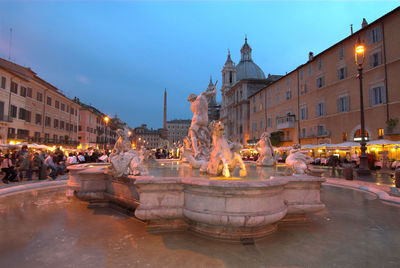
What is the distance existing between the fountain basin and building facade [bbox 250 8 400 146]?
46.3 ft

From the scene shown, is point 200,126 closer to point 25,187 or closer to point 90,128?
point 25,187

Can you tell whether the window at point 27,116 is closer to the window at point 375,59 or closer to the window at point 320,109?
the window at point 320,109

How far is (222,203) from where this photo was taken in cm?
350

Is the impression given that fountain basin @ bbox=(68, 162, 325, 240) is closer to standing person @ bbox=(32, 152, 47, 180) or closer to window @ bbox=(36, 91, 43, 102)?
standing person @ bbox=(32, 152, 47, 180)

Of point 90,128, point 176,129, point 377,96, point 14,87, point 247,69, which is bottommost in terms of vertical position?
point 90,128

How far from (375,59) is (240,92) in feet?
116

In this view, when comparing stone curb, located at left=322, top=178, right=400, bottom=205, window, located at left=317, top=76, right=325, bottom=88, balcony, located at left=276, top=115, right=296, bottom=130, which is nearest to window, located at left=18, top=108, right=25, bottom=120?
stone curb, located at left=322, top=178, right=400, bottom=205

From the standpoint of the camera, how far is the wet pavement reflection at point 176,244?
2865 mm

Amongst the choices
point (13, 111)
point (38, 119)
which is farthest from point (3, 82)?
point (38, 119)

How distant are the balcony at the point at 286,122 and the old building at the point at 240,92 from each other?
1035 cm

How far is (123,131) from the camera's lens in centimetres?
657

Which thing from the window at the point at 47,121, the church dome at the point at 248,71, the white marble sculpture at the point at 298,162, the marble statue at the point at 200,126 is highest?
the church dome at the point at 248,71

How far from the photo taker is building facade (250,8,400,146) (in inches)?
813

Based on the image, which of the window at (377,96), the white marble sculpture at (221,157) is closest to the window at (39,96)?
the white marble sculpture at (221,157)
